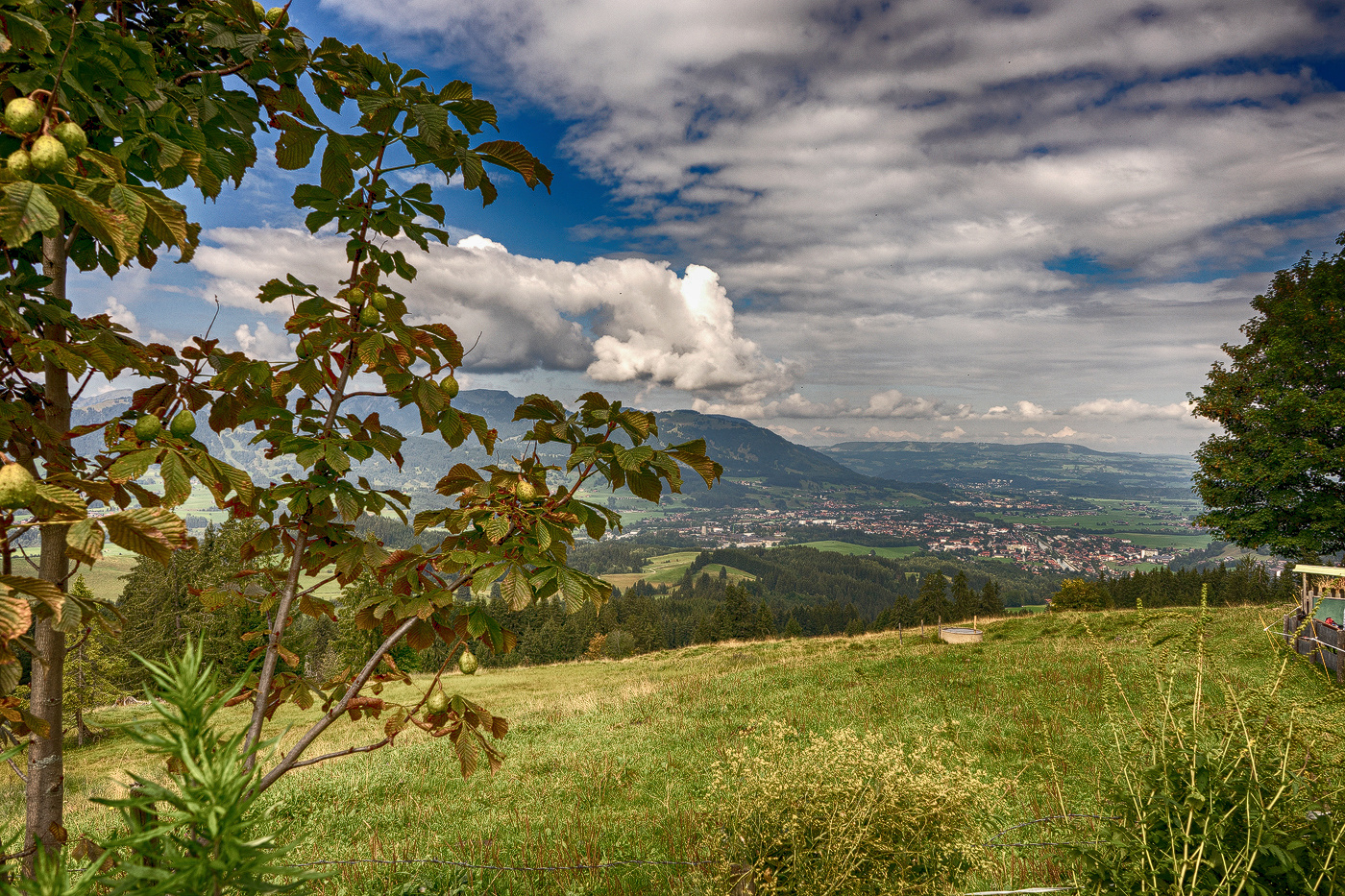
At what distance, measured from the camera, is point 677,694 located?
1341cm

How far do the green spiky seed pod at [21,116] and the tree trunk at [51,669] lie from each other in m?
0.82

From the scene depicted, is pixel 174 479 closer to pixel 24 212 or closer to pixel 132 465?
pixel 132 465

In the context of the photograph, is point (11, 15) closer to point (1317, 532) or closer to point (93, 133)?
point (93, 133)

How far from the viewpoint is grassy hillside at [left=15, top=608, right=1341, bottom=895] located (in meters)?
4.17

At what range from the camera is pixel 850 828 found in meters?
3.08

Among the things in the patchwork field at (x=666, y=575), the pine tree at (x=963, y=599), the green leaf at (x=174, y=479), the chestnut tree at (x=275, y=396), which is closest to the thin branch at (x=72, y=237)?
the chestnut tree at (x=275, y=396)

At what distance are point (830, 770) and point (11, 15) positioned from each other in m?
4.42

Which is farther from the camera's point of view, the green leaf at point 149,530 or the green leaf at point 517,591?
the green leaf at point 517,591

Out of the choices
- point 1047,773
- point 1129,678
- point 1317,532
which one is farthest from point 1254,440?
point 1047,773

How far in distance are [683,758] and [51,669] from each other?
7.36 m

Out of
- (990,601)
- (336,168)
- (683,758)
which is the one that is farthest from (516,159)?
(990,601)

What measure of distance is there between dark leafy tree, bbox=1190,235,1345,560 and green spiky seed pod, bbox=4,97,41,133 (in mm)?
27313

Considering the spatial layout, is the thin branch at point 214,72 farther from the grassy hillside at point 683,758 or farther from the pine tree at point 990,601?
the pine tree at point 990,601

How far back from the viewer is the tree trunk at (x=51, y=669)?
1.94 metres
